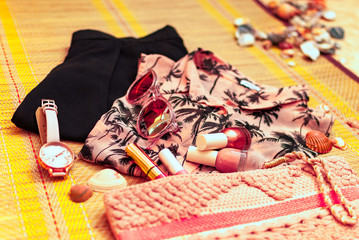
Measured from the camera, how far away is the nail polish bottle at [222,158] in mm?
710

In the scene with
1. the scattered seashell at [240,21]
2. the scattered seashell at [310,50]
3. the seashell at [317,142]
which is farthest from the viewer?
the scattered seashell at [240,21]

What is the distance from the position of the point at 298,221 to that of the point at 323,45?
701mm

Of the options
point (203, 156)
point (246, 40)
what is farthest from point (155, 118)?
point (246, 40)

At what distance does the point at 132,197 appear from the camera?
0.59 m

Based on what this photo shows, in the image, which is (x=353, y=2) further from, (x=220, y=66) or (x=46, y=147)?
(x=46, y=147)

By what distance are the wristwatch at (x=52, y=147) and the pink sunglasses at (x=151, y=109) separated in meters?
0.15

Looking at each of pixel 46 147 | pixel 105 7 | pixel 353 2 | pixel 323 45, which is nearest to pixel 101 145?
pixel 46 147

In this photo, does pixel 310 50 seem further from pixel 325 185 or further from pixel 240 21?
pixel 325 185

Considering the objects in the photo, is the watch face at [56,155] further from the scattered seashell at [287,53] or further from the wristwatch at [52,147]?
the scattered seashell at [287,53]

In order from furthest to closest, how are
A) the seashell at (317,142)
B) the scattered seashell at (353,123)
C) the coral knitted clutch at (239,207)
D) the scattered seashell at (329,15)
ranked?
the scattered seashell at (329,15) < the scattered seashell at (353,123) < the seashell at (317,142) < the coral knitted clutch at (239,207)

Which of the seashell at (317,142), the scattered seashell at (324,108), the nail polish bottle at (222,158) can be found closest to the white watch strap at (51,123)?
the nail polish bottle at (222,158)

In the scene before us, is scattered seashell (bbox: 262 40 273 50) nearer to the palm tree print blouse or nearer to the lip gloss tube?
the palm tree print blouse

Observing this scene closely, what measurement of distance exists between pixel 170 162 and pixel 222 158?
3.7 inches

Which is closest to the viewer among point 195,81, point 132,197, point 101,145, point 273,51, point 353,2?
point 132,197
